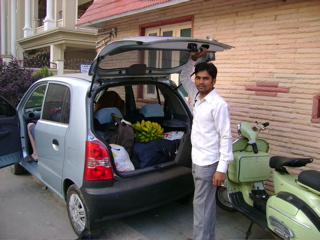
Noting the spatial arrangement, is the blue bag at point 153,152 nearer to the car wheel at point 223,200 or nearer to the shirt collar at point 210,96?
the car wheel at point 223,200

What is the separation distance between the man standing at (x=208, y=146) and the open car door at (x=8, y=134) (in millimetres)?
2801

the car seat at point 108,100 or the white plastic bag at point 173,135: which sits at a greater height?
the car seat at point 108,100

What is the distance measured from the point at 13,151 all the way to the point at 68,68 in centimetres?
1118

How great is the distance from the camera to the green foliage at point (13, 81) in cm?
888

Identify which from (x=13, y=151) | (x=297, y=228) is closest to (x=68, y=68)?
(x=13, y=151)

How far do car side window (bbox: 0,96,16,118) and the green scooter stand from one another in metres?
3.10

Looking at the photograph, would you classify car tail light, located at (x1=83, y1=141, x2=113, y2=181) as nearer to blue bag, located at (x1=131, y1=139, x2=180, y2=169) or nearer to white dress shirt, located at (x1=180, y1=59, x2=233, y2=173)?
blue bag, located at (x1=131, y1=139, x2=180, y2=169)

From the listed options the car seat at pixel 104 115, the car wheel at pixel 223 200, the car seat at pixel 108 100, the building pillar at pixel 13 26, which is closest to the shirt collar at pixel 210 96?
the car seat at pixel 104 115

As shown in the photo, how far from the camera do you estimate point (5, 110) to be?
4.33 metres

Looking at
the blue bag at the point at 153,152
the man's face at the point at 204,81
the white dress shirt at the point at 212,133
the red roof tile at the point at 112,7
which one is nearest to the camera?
the white dress shirt at the point at 212,133

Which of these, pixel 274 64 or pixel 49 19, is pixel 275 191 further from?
pixel 49 19

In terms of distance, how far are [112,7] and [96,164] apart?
5230mm

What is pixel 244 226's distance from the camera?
146 inches

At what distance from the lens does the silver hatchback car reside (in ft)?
10.0
